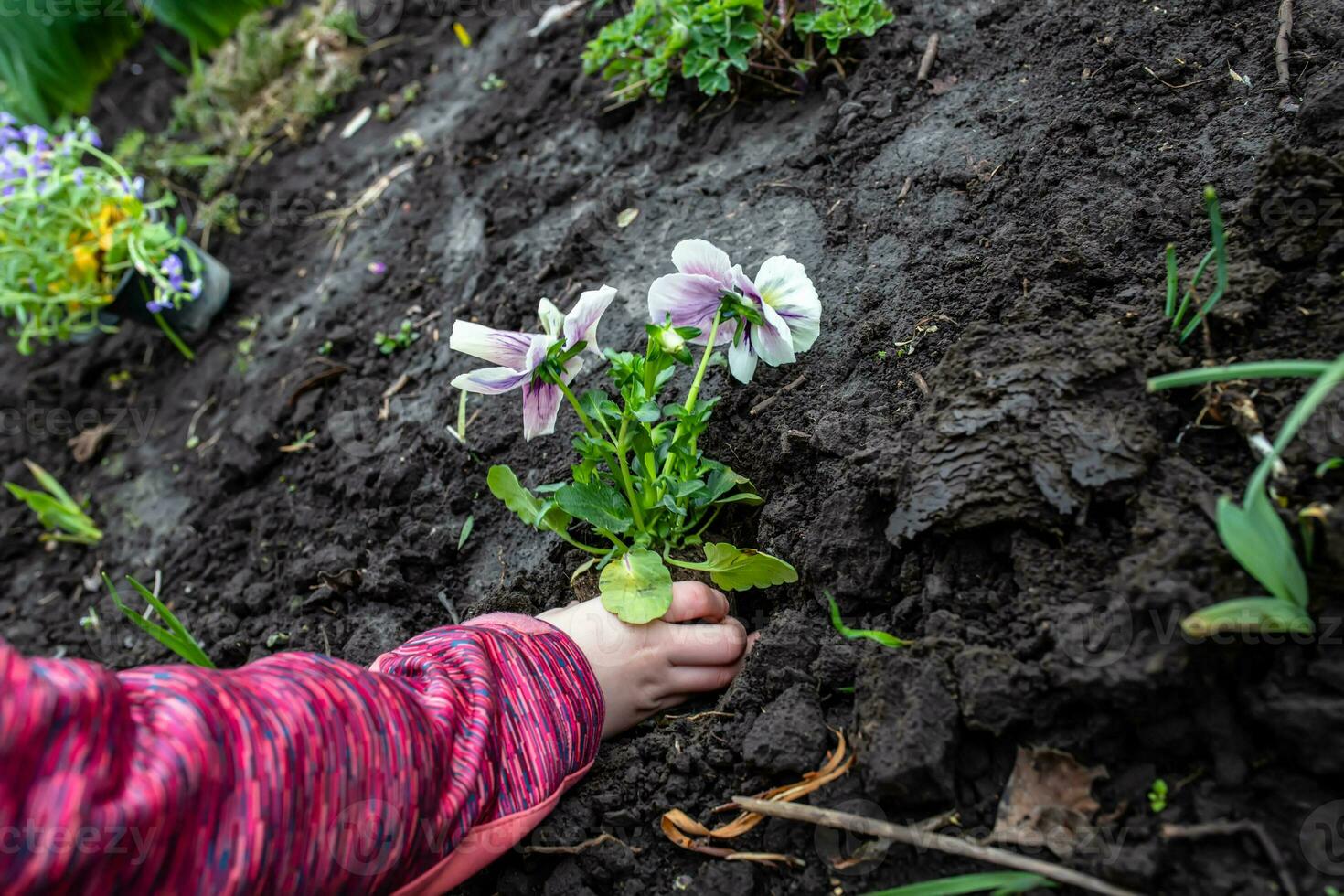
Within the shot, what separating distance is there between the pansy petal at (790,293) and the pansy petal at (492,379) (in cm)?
37

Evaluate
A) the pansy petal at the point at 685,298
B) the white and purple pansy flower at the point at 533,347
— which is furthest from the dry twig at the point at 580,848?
the pansy petal at the point at 685,298

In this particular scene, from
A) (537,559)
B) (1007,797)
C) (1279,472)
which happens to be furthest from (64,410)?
(1279,472)

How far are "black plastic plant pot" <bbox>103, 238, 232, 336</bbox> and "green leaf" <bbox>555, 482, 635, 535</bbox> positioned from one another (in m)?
1.79

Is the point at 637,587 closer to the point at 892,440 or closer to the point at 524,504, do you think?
the point at 524,504

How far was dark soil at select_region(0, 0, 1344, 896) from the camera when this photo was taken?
101cm

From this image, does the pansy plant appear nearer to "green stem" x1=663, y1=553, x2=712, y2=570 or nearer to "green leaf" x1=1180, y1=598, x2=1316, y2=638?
"green stem" x1=663, y1=553, x2=712, y2=570

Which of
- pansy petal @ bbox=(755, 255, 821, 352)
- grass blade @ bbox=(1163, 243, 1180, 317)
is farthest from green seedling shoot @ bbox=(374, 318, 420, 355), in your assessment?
grass blade @ bbox=(1163, 243, 1180, 317)

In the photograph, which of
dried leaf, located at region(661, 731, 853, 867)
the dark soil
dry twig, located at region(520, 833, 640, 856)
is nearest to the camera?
the dark soil

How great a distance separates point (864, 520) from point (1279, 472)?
49 cm

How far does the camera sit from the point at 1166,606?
0.96m

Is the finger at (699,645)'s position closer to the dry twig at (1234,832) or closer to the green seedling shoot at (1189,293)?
the dry twig at (1234,832)

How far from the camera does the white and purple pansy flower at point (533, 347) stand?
136 centimetres

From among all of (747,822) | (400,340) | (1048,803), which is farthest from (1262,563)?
(400,340)

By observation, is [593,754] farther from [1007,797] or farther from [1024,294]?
[1024,294]
